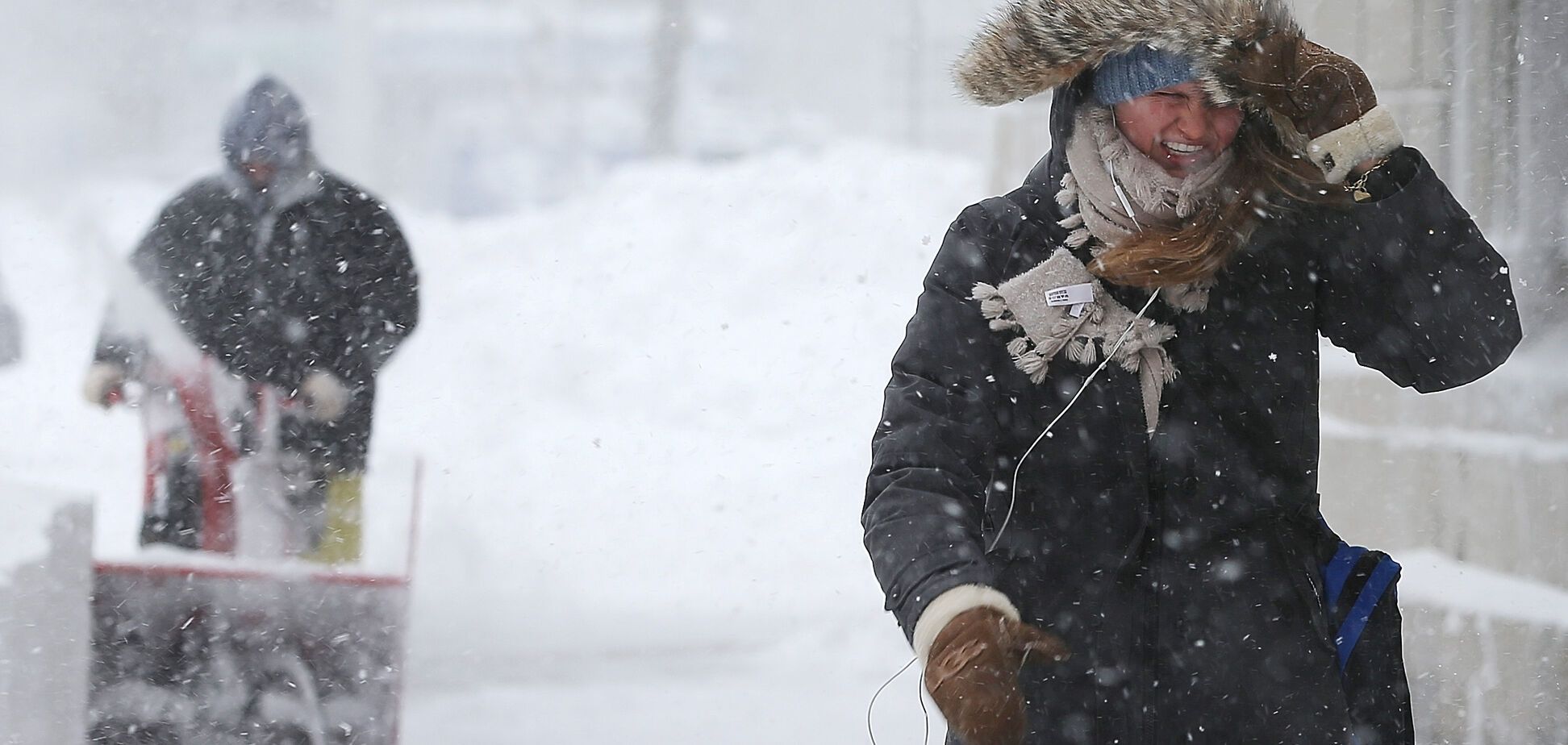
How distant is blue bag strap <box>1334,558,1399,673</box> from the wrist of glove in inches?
138

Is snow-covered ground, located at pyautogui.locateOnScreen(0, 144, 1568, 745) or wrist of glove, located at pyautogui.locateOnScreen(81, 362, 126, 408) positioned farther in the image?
snow-covered ground, located at pyautogui.locateOnScreen(0, 144, 1568, 745)

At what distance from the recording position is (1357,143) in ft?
5.52

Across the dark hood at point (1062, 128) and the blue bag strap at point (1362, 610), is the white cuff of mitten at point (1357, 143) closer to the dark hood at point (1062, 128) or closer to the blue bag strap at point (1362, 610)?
the dark hood at point (1062, 128)

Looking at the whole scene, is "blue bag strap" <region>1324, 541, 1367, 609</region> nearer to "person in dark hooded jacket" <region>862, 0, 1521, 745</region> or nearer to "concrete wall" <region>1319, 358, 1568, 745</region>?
"person in dark hooded jacket" <region>862, 0, 1521, 745</region>

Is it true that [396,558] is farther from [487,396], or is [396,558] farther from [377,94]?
[377,94]

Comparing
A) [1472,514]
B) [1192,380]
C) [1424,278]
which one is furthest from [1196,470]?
[1472,514]

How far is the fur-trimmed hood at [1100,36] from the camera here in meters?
1.76

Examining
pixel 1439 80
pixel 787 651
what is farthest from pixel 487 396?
pixel 1439 80

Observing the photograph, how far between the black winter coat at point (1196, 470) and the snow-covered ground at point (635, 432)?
303 centimetres

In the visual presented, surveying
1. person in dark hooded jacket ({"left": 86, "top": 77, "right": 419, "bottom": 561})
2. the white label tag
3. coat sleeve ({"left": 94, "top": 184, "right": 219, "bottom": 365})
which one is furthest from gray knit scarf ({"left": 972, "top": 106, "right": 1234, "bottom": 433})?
coat sleeve ({"left": 94, "top": 184, "right": 219, "bottom": 365})

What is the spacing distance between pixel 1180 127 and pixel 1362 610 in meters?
0.61

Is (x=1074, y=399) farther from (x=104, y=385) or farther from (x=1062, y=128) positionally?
(x=104, y=385)

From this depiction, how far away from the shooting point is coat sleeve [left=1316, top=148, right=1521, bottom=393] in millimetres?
1694

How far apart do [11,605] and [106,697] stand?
1.12 ft
